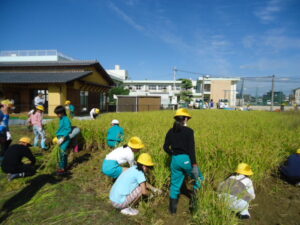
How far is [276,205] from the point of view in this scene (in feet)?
8.84

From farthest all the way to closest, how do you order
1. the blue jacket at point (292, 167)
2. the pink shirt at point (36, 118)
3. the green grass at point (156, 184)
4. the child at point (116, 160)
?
the pink shirt at point (36, 118) → the blue jacket at point (292, 167) → the child at point (116, 160) → the green grass at point (156, 184)

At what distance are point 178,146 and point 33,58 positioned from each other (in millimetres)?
36474

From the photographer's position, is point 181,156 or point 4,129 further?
point 4,129

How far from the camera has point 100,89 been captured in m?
18.3

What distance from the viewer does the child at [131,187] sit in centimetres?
248

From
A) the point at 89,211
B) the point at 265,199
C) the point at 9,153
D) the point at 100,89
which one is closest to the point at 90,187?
the point at 89,211

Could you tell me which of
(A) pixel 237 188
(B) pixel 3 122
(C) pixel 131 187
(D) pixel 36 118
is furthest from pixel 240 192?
(D) pixel 36 118

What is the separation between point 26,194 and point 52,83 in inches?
443

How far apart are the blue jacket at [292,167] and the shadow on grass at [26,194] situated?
167 inches

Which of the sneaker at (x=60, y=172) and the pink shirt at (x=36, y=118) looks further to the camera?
the pink shirt at (x=36, y=118)

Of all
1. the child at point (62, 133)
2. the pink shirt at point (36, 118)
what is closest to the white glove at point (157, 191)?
the child at point (62, 133)

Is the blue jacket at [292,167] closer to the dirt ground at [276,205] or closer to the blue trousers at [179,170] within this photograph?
the dirt ground at [276,205]

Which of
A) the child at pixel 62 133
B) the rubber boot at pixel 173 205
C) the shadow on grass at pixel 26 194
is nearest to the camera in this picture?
the rubber boot at pixel 173 205

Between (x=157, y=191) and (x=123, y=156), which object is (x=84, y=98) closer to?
(x=123, y=156)
